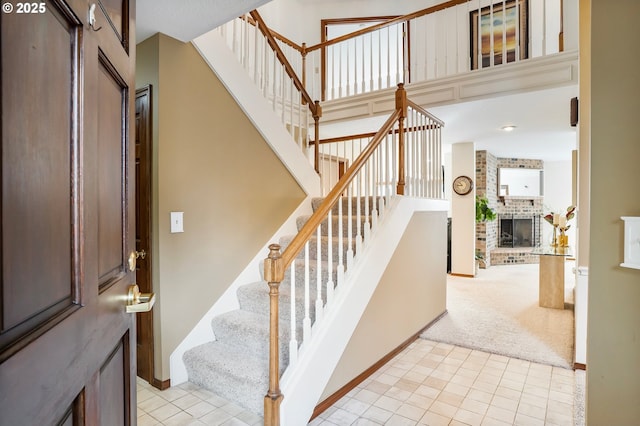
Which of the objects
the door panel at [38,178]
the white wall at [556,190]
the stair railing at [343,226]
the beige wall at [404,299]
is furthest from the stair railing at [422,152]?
the white wall at [556,190]

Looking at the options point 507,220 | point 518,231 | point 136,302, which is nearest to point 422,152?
point 136,302

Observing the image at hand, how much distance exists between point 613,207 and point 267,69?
280cm

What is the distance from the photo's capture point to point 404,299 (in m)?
3.06

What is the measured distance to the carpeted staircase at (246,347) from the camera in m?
2.06

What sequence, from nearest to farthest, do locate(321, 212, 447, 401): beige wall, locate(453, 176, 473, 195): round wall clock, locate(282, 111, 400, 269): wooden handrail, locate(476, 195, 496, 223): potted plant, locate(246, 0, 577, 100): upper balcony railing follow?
1. locate(282, 111, 400, 269): wooden handrail
2. locate(321, 212, 447, 401): beige wall
3. locate(246, 0, 577, 100): upper balcony railing
4. locate(453, 176, 473, 195): round wall clock
5. locate(476, 195, 496, 223): potted plant

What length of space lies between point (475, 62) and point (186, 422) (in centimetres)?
587

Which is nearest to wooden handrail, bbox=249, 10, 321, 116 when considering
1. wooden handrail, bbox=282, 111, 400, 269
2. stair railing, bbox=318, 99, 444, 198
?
stair railing, bbox=318, 99, 444, 198

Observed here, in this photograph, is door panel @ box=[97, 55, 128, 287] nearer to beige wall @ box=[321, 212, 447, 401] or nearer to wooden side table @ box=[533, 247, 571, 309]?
beige wall @ box=[321, 212, 447, 401]

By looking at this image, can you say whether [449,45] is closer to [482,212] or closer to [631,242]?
[482,212]

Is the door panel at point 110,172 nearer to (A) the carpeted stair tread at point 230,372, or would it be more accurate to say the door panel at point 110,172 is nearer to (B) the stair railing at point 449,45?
(A) the carpeted stair tread at point 230,372

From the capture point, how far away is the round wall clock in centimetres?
623

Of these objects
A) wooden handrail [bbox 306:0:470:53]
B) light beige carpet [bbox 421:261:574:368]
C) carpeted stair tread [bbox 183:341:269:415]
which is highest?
wooden handrail [bbox 306:0:470:53]

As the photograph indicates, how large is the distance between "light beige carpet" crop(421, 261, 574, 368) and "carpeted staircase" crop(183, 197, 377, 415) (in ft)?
5.54

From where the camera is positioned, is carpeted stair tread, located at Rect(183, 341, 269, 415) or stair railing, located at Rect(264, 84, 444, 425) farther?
carpeted stair tread, located at Rect(183, 341, 269, 415)
